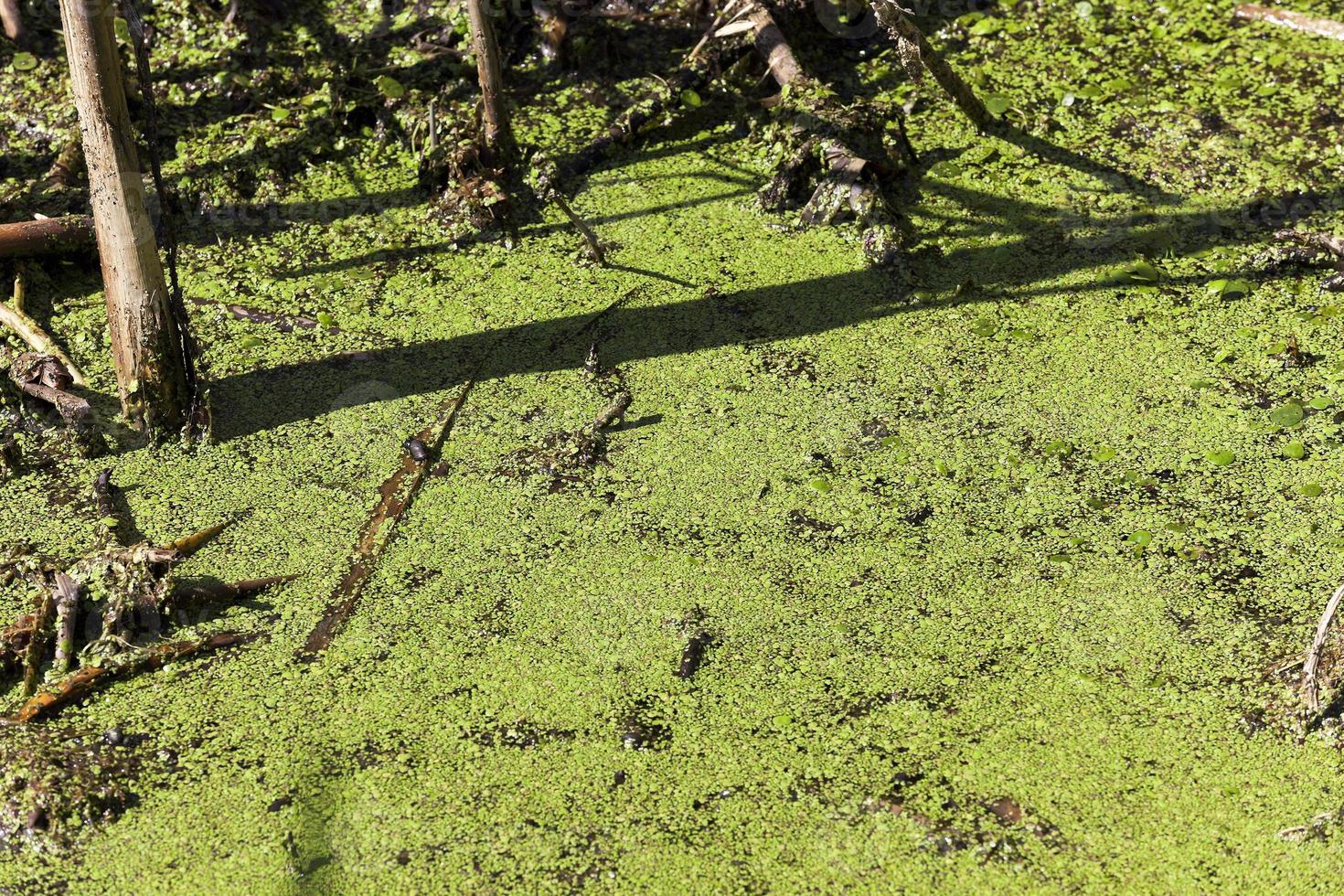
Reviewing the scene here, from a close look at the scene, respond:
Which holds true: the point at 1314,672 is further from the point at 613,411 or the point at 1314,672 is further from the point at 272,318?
the point at 272,318

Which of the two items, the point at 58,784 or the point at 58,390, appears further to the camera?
the point at 58,390

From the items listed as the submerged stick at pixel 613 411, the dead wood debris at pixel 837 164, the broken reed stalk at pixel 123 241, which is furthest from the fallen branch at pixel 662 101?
the broken reed stalk at pixel 123 241

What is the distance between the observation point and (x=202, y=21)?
4.63 meters

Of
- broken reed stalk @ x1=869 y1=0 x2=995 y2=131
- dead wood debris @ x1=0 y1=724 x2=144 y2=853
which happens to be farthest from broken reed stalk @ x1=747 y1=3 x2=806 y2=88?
dead wood debris @ x1=0 y1=724 x2=144 y2=853

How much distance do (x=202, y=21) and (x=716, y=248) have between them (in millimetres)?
2217

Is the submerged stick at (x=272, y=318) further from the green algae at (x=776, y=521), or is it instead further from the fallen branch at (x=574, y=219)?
the fallen branch at (x=574, y=219)

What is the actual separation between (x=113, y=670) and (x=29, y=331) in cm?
128

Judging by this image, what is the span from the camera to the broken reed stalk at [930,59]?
3.71 m

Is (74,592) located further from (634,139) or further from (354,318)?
(634,139)

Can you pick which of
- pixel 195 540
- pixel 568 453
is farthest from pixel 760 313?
pixel 195 540

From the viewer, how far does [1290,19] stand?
451cm

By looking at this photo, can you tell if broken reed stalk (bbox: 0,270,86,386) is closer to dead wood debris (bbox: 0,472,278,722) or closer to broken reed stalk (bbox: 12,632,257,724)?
dead wood debris (bbox: 0,472,278,722)

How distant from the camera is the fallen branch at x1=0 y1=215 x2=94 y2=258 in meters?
3.63

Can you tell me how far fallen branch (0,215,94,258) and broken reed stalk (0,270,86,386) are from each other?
76 mm
